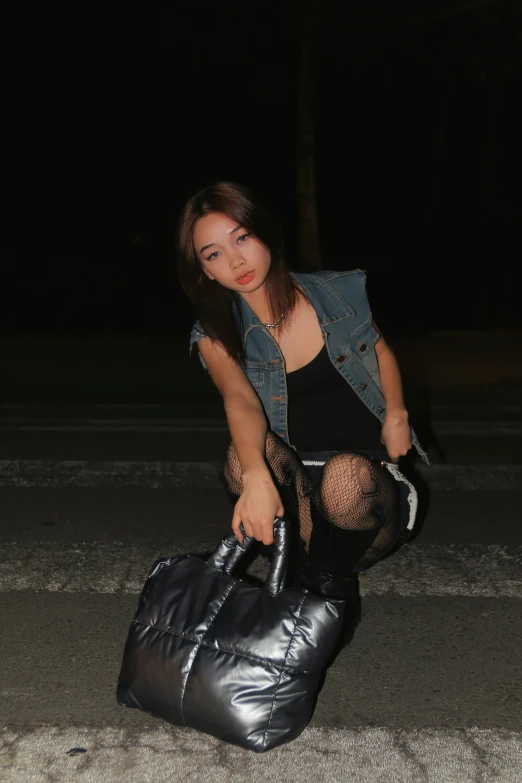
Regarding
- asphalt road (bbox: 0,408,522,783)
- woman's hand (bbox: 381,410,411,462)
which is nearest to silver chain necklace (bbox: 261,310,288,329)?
woman's hand (bbox: 381,410,411,462)

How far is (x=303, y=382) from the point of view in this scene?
3.53m

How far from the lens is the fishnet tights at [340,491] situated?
10.3 feet

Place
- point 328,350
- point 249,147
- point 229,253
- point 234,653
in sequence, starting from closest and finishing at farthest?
1. point 234,653
2. point 229,253
3. point 328,350
4. point 249,147

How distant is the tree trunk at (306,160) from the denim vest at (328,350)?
12.3 metres

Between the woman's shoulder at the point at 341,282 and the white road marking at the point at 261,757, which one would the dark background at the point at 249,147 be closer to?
the woman's shoulder at the point at 341,282

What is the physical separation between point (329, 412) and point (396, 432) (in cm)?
27

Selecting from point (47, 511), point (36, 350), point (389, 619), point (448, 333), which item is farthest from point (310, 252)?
point (389, 619)

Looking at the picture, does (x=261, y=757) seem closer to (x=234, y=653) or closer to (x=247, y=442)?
(x=234, y=653)

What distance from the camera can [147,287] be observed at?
79.4ft

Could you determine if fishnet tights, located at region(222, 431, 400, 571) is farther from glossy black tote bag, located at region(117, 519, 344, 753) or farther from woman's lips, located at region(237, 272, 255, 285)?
woman's lips, located at region(237, 272, 255, 285)

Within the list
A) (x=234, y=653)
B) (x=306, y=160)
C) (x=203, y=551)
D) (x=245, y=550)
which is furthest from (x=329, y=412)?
(x=306, y=160)

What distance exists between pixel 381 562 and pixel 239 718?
198 cm

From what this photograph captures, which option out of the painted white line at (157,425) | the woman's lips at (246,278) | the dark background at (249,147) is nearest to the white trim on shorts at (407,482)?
the woman's lips at (246,278)

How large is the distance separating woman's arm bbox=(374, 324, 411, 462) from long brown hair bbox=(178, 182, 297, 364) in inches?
17.0
